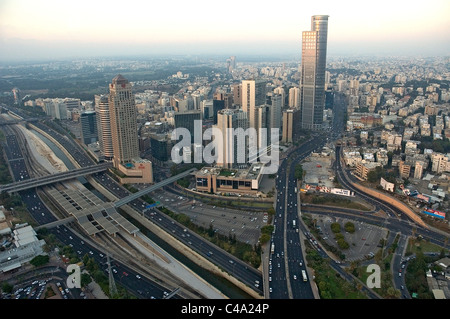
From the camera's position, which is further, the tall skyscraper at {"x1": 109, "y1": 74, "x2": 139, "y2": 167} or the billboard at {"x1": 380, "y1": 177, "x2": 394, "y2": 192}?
the tall skyscraper at {"x1": 109, "y1": 74, "x2": 139, "y2": 167}

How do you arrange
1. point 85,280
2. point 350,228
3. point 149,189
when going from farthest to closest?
point 149,189
point 350,228
point 85,280

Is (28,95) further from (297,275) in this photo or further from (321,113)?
(297,275)

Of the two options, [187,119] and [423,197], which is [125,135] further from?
[423,197]

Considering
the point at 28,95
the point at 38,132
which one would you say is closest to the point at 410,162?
the point at 38,132

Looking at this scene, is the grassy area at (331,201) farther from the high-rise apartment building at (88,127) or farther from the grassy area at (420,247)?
the high-rise apartment building at (88,127)

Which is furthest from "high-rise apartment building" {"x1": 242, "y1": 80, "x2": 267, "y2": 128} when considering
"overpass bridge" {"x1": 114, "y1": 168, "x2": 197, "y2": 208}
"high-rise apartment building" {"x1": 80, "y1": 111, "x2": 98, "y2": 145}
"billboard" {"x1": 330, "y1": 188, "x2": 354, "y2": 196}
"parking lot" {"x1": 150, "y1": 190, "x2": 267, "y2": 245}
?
"high-rise apartment building" {"x1": 80, "y1": 111, "x2": 98, "y2": 145}

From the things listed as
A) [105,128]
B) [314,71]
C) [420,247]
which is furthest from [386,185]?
[105,128]

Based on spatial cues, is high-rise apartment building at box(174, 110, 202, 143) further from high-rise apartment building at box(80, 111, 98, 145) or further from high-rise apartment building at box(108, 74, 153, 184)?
high-rise apartment building at box(80, 111, 98, 145)

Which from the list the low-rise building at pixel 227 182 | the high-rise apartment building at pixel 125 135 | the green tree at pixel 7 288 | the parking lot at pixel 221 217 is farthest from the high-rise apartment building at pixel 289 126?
the green tree at pixel 7 288
